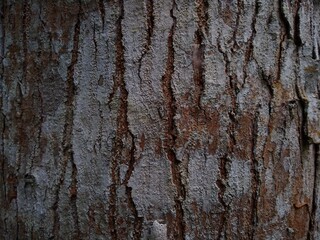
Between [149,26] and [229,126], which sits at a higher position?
[149,26]

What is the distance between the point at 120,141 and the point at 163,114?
11 cm

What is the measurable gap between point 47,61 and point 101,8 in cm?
17

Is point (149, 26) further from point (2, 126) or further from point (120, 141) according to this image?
point (2, 126)

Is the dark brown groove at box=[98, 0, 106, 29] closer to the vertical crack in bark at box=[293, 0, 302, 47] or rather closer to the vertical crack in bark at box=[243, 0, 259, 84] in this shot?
the vertical crack in bark at box=[243, 0, 259, 84]

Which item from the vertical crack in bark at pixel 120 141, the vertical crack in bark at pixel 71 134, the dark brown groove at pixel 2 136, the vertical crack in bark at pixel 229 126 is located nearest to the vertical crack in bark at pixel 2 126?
Answer: the dark brown groove at pixel 2 136

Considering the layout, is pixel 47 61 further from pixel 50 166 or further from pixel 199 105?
pixel 199 105

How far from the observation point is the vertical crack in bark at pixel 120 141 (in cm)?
106

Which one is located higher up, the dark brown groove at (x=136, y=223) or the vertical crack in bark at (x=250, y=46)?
the vertical crack in bark at (x=250, y=46)

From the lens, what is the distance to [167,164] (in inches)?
41.9

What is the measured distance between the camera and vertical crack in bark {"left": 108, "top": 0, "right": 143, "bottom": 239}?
1060 mm

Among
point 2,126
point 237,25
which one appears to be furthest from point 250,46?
point 2,126

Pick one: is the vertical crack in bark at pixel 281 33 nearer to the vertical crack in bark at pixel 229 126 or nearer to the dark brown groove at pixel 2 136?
the vertical crack in bark at pixel 229 126

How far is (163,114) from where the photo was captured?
1060mm

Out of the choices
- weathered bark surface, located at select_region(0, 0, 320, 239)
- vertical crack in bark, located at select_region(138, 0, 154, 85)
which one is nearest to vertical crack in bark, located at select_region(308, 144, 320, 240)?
weathered bark surface, located at select_region(0, 0, 320, 239)
